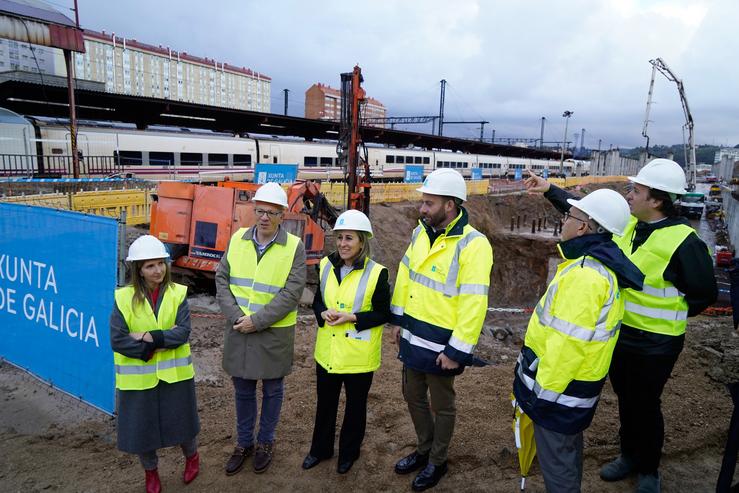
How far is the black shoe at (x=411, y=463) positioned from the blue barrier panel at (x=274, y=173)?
40.0 ft

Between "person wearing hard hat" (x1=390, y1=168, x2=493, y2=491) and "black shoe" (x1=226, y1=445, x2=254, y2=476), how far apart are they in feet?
4.12

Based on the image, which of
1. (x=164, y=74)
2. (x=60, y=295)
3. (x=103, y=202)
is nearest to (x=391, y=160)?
(x=103, y=202)

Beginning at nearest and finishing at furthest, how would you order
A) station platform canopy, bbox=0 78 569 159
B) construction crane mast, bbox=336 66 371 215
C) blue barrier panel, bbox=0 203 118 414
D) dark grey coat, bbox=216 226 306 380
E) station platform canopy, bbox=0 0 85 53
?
dark grey coat, bbox=216 226 306 380 → blue barrier panel, bbox=0 203 118 414 → station platform canopy, bbox=0 0 85 53 → construction crane mast, bbox=336 66 371 215 → station platform canopy, bbox=0 78 569 159

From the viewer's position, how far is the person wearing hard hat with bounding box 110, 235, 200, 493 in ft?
9.57

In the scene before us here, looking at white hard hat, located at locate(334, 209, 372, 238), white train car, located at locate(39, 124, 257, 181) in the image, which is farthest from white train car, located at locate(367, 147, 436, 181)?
white hard hat, located at locate(334, 209, 372, 238)

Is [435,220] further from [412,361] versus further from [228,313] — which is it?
[228,313]

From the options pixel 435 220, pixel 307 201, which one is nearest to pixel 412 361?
pixel 435 220

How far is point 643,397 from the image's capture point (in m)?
2.83

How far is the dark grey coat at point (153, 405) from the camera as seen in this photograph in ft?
9.51

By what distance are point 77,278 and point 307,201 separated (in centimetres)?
691

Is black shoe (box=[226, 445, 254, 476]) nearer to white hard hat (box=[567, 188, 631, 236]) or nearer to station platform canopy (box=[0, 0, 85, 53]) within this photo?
white hard hat (box=[567, 188, 631, 236])

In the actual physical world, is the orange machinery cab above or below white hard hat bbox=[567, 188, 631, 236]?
below

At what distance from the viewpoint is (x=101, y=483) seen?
127 inches

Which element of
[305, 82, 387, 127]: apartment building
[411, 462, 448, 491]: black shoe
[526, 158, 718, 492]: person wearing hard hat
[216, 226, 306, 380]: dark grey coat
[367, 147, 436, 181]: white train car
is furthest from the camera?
[305, 82, 387, 127]: apartment building
